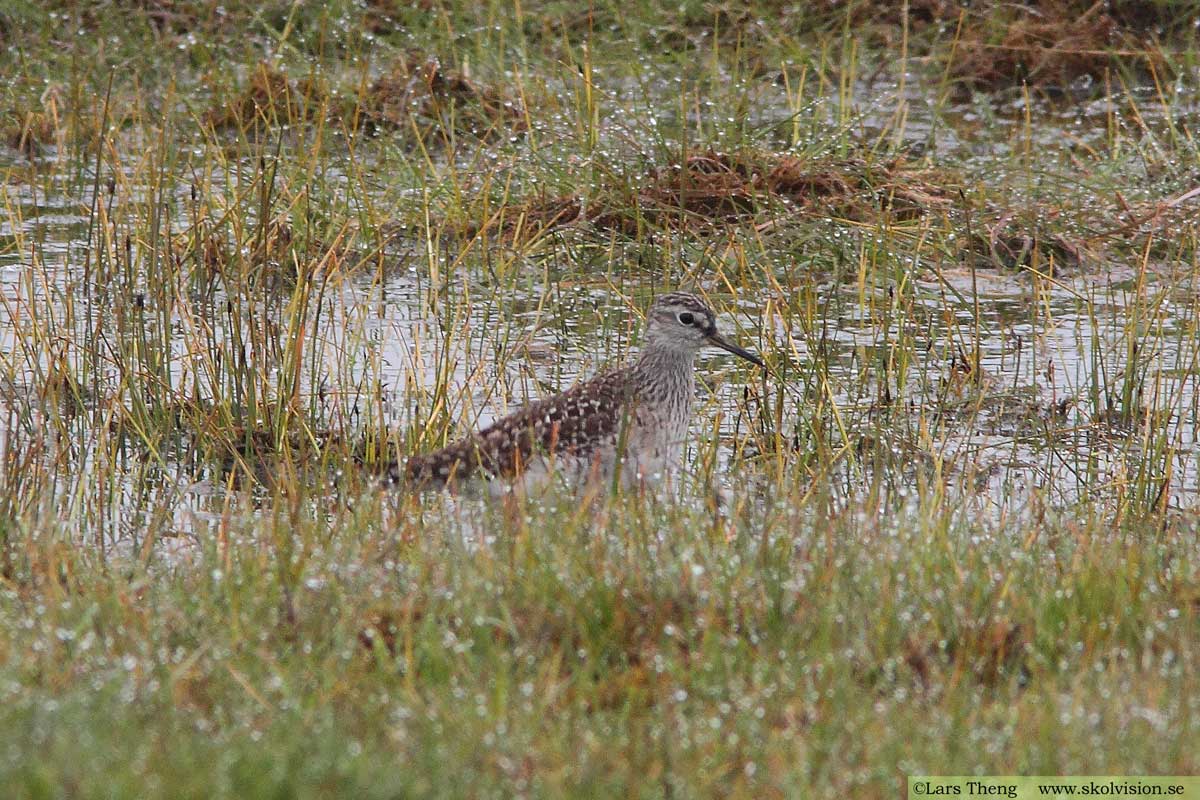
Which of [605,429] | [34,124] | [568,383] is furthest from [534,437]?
[34,124]

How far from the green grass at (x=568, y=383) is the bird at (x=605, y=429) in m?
0.19

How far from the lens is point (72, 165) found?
32.4 feet

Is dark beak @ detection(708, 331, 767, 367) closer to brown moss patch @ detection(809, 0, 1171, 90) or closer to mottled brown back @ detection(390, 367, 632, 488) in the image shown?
mottled brown back @ detection(390, 367, 632, 488)

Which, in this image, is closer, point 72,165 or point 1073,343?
point 1073,343

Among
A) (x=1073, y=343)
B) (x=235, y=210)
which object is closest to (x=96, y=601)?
(x=235, y=210)

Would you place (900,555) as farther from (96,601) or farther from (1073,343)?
(1073,343)

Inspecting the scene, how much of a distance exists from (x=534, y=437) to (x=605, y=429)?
541mm

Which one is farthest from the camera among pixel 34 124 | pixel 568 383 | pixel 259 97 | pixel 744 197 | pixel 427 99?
pixel 427 99

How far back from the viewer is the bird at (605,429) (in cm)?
576

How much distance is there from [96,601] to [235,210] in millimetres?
3393

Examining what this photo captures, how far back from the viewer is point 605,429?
6.15 meters

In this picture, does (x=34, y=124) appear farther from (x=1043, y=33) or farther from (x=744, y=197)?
(x=1043, y=33)

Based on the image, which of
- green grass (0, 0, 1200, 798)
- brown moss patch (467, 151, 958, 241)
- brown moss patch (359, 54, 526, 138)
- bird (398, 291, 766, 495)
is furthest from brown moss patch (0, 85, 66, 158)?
bird (398, 291, 766, 495)

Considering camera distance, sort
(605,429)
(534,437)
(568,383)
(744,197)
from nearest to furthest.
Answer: (534,437), (605,429), (568,383), (744,197)
